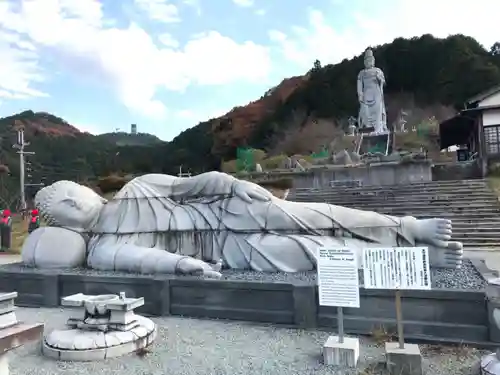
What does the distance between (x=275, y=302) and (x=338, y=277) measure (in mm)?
1209

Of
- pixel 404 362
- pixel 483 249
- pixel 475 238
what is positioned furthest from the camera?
pixel 475 238

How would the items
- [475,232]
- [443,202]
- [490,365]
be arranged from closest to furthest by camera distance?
[490,365] < [475,232] < [443,202]

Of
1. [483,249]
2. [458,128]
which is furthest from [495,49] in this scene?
[483,249]

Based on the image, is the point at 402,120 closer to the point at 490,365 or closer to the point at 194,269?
the point at 194,269

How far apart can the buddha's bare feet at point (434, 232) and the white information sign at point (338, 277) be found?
227 cm

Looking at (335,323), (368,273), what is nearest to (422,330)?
(335,323)

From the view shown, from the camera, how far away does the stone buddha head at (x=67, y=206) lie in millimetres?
6062

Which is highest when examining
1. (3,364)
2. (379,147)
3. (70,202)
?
(379,147)

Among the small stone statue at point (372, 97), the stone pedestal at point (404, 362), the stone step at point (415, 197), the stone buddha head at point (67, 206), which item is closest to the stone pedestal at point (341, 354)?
the stone pedestal at point (404, 362)

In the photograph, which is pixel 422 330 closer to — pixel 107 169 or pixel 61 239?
pixel 61 239

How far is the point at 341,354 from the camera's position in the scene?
3314 mm

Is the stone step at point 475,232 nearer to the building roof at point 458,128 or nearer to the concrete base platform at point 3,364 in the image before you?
Answer: the building roof at point 458,128

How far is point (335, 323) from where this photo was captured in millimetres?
4105

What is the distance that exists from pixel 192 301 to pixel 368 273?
2193 mm
